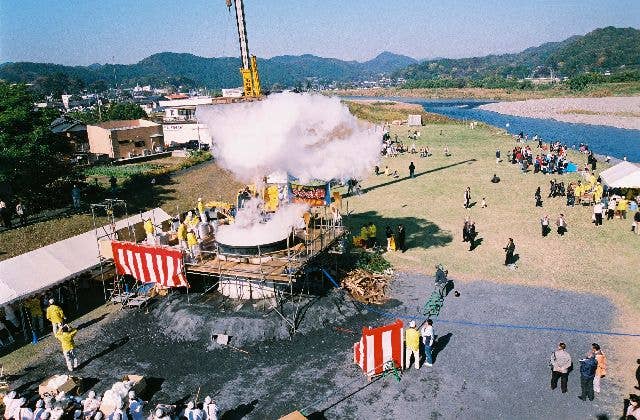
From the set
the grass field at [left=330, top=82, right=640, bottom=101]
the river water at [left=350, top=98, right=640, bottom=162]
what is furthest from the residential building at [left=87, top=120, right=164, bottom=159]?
the grass field at [left=330, top=82, right=640, bottom=101]

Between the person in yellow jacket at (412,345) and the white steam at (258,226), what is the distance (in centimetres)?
659

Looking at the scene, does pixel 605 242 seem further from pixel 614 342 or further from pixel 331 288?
pixel 331 288

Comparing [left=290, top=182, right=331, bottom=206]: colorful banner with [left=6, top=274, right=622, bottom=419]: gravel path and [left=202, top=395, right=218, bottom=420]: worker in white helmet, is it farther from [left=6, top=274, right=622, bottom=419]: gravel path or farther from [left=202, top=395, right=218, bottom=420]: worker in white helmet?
[left=202, top=395, right=218, bottom=420]: worker in white helmet

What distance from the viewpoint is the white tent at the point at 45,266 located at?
16.1 metres

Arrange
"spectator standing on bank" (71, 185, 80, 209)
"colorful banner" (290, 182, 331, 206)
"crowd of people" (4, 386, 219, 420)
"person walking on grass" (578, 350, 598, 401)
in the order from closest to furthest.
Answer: "crowd of people" (4, 386, 219, 420) < "person walking on grass" (578, 350, 598, 401) < "colorful banner" (290, 182, 331, 206) < "spectator standing on bank" (71, 185, 80, 209)

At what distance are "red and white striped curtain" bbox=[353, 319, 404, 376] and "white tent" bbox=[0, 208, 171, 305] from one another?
12089mm

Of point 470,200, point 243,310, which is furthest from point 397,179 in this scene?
point 243,310

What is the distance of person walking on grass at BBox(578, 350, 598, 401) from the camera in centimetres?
1139

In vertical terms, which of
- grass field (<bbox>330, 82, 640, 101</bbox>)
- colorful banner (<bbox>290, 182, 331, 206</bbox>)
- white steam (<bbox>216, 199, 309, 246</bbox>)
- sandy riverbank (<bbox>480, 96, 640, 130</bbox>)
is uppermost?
grass field (<bbox>330, 82, 640, 101</bbox>)

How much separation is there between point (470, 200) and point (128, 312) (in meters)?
23.7

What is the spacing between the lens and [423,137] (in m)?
67.0

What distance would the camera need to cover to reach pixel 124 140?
53.5m

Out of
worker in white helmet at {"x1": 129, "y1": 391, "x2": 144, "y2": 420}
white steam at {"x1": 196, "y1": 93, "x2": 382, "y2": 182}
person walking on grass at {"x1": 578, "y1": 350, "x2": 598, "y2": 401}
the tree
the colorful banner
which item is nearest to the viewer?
worker in white helmet at {"x1": 129, "y1": 391, "x2": 144, "y2": 420}

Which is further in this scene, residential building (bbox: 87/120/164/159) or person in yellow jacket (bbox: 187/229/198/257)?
residential building (bbox: 87/120/164/159)
